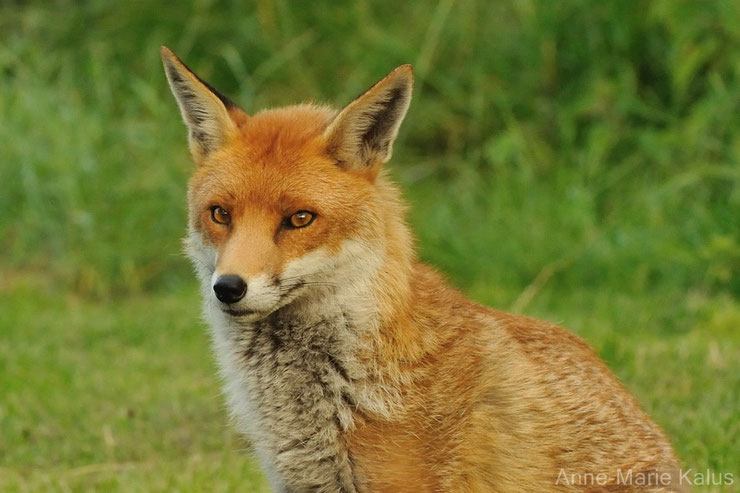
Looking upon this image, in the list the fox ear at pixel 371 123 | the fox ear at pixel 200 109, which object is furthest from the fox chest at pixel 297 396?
the fox ear at pixel 200 109

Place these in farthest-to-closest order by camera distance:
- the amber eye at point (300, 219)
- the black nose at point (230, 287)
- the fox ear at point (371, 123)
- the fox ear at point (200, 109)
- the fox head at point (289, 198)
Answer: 1. the fox ear at point (200, 109)
2. the fox ear at point (371, 123)
3. the amber eye at point (300, 219)
4. the fox head at point (289, 198)
5. the black nose at point (230, 287)

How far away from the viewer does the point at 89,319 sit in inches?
335

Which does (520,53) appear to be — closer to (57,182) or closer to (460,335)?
(57,182)

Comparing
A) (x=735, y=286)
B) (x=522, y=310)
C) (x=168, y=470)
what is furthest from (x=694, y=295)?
(x=168, y=470)

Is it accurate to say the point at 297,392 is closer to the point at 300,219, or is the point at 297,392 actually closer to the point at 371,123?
the point at 300,219

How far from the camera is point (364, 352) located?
404cm

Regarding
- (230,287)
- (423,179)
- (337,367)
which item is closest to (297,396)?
(337,367)

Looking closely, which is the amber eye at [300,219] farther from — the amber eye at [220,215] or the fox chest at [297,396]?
the fox chest at [297,396]

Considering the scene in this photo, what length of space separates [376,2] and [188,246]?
6.96m

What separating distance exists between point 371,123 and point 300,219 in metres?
0.55

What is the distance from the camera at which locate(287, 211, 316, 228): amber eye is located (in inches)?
160

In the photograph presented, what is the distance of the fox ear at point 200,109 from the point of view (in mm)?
4383

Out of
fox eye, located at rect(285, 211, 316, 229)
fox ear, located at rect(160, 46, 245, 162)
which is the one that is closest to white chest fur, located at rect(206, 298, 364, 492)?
fox eye, located at rect(285, 211, 316, 229)

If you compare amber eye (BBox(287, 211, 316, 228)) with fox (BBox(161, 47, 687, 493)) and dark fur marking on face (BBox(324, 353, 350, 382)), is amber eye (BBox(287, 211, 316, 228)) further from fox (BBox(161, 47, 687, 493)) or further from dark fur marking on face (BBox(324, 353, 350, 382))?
dark fur marking on face (BBox(324, 353, 350, 382))
